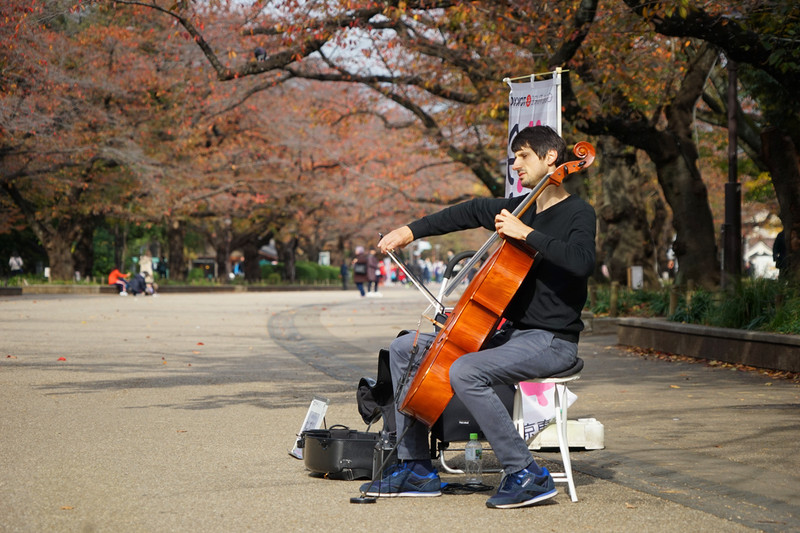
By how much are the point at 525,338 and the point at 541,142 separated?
0.94 meters

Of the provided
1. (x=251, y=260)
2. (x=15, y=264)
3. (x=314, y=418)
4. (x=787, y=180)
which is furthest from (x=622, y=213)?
(x=251, y=260)

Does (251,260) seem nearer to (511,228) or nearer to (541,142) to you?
(541,142)

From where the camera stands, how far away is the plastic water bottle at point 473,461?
539 cm

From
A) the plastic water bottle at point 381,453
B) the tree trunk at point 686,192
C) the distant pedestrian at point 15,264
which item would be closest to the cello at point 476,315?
the plastic water bottle at point 381,453

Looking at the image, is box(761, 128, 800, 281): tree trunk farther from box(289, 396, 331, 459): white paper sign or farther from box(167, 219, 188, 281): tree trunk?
Result: box(167, 219, 188, 281): tree trunk

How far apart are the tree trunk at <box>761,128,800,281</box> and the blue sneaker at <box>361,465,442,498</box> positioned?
31.1 feet

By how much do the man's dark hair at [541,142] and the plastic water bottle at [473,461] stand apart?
1419mm

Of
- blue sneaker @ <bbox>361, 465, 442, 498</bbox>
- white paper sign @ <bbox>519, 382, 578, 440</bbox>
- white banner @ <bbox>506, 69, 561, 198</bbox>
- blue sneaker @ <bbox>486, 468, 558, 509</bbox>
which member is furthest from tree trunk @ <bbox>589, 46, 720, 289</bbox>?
blue sneaker @ <bbox>486, 468, 558, 509</bbox>

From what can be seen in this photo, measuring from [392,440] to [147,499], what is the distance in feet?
4.00

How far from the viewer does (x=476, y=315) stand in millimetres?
4922

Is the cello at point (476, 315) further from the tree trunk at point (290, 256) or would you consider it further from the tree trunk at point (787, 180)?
the tree trunk at point (290, 256)

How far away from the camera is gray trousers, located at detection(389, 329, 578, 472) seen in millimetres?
4918

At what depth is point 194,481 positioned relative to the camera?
5480 millimetres

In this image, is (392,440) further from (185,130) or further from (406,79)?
(185,130)
